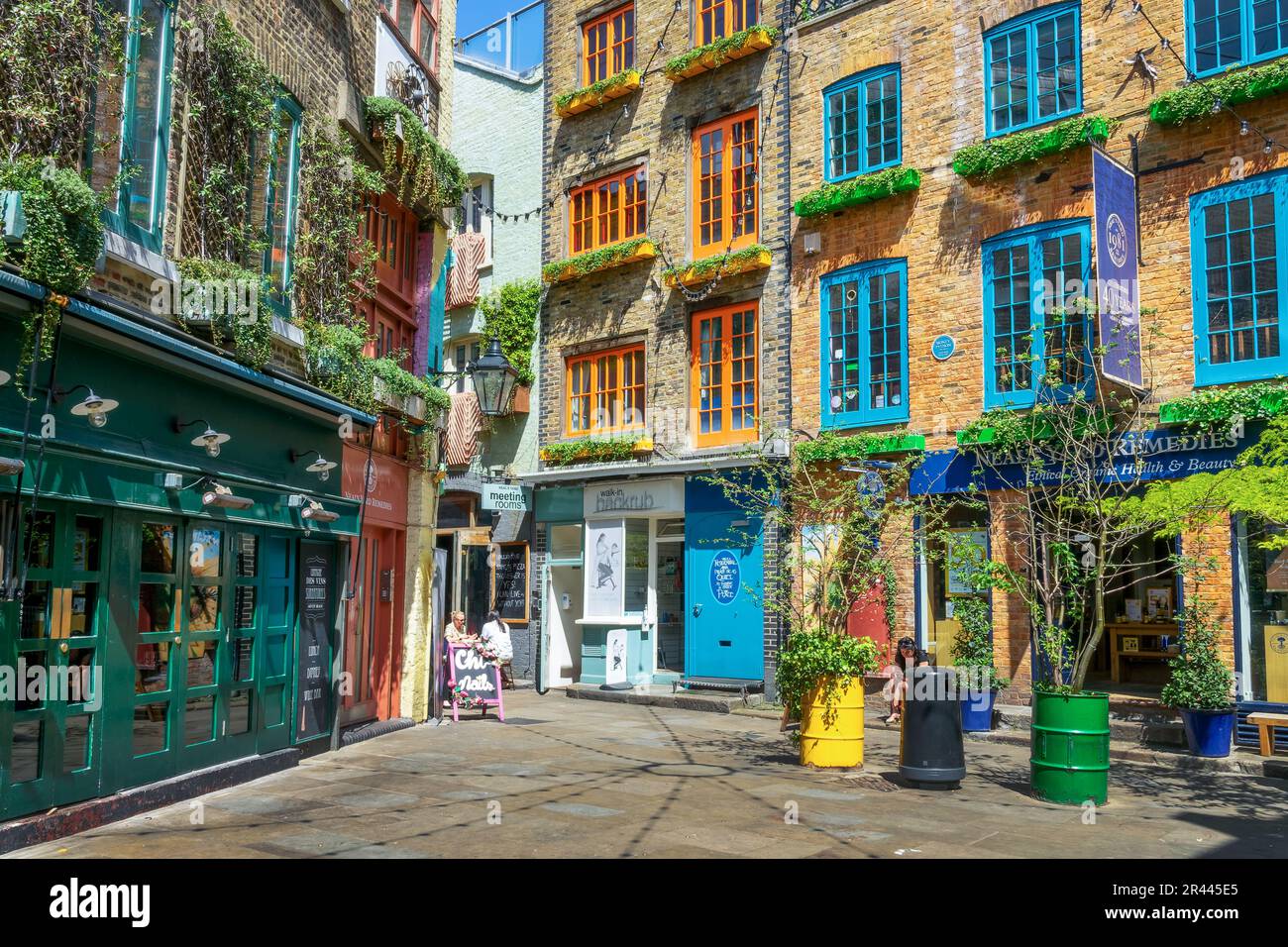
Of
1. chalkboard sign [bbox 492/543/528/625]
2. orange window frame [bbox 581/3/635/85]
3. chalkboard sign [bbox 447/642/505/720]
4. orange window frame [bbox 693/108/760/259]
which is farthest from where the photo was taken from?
chalkboard sign [bbox 492/543/528/625]

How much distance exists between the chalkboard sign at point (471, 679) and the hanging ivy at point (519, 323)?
797 cm

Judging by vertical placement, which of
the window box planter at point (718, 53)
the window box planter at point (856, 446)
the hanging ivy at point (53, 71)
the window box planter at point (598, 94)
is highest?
the window box planter at point (598, 94)

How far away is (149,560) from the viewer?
9070 millimetres

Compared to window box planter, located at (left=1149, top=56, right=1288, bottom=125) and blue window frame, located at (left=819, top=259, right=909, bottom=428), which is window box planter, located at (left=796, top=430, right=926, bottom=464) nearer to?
blue window frame, located at (left=819, top=259, right=909, bottom=428)

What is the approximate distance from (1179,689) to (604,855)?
820 cm

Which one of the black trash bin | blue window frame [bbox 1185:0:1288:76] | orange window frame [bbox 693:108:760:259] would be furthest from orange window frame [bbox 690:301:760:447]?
the black trash bin

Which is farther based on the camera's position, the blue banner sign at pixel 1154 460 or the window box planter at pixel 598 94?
the window box planter at pixel 598 94

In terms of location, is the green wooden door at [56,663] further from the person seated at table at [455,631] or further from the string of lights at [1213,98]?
the string of lights at [1213,98]

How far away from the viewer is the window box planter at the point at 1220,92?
43.1ft

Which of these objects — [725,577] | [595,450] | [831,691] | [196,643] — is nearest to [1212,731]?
[831,691]

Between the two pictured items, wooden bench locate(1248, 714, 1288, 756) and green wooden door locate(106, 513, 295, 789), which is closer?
green wooden door locate(106, 513, 295, 789)

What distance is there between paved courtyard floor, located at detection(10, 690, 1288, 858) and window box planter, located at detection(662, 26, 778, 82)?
11940 mm

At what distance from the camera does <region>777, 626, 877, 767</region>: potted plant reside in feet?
→ 36.6

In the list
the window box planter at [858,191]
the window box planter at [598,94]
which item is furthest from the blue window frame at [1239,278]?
the window box planter at [598,94]
